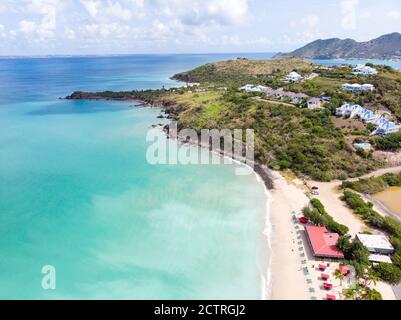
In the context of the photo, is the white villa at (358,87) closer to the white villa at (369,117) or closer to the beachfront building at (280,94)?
the beachfront building at (280,94)

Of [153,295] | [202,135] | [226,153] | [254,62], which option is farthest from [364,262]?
[254,62]

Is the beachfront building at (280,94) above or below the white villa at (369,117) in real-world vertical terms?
above

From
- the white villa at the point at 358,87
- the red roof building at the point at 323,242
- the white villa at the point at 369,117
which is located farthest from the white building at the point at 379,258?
the white villa at the point at 358,87

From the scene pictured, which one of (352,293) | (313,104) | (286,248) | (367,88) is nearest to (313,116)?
(313,104)

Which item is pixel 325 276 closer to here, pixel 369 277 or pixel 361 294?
pixel 369 277
